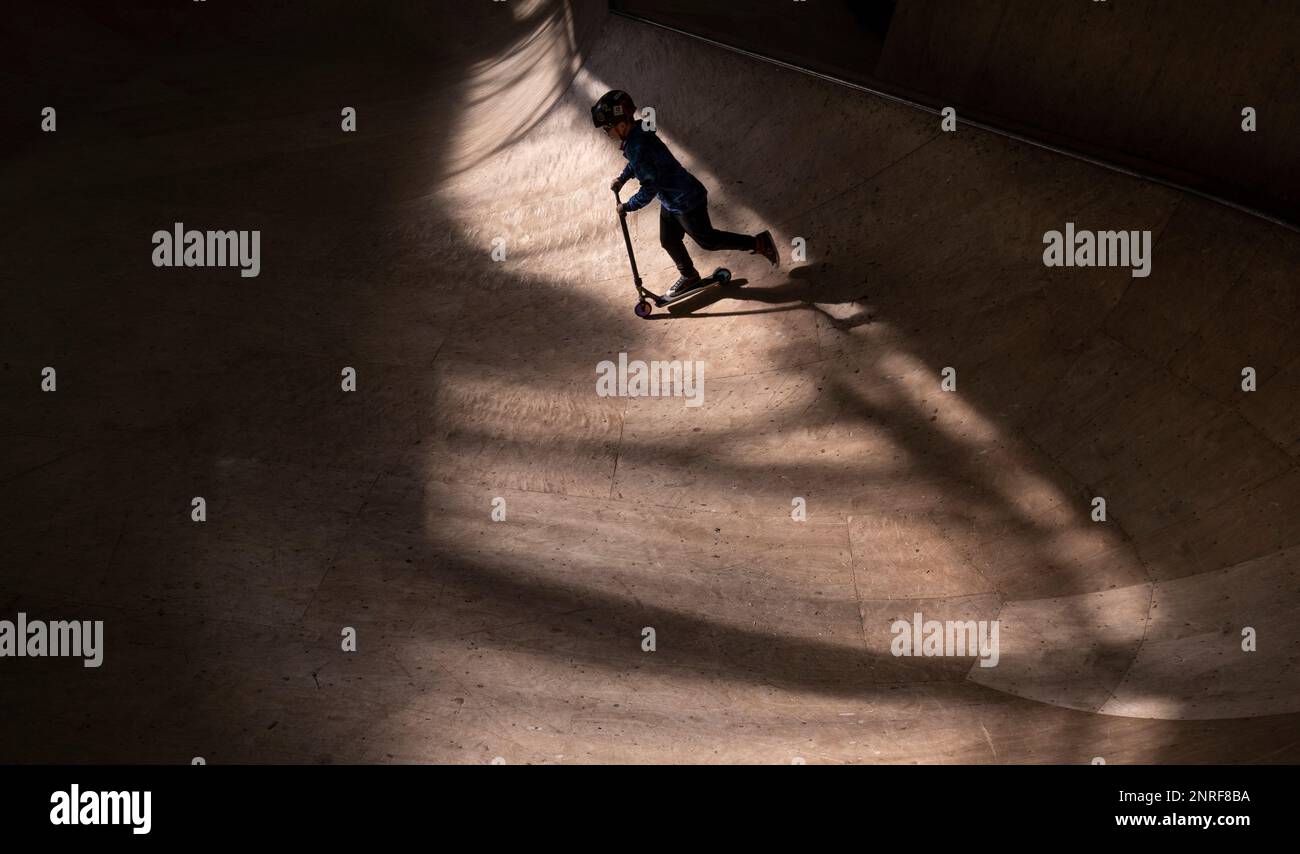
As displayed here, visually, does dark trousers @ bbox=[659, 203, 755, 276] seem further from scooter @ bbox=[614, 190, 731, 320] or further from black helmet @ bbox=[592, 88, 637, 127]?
black helmet @ bbox=[592, 88, 637, 127]

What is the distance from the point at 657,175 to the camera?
631 cm

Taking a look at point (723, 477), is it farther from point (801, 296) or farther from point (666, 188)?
point (666, 188)

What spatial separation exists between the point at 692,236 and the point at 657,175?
0.60 meters

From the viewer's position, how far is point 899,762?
13.5 ft

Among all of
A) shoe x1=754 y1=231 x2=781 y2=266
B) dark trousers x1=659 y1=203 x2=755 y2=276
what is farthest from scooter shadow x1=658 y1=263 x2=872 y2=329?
dark trousers x1=659 y1=203 x2=755 y2=276

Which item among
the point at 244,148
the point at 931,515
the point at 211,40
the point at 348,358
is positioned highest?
the point at 211,40

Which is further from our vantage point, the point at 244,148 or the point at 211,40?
the point at 211,40

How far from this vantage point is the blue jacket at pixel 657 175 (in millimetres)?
6266

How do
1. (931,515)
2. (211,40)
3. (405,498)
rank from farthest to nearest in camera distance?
1. (211,40)
2. (405,498)
3. (931,515)

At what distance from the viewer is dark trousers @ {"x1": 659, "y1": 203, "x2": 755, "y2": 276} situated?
6531mm

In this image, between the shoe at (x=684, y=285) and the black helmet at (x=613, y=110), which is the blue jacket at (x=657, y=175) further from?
the shoe at (x=684, y=285)

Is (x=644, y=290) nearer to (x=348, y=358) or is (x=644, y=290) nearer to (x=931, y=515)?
(x=348, y=358)

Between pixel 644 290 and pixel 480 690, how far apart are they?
3545mm

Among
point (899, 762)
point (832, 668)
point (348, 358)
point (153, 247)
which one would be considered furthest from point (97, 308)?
point (899, 762)
